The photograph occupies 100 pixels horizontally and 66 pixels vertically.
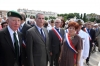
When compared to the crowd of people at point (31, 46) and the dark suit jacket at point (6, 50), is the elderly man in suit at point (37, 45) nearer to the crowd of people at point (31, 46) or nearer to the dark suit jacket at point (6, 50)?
the crowd of people at point (31, 46)

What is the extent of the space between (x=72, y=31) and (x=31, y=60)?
1.22m

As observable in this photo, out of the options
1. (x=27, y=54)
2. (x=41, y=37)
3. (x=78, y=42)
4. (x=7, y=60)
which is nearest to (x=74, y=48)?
(x=78, y=42)

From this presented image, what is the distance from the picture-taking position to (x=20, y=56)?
3449 millimetres

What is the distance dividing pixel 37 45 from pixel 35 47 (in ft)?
0.21

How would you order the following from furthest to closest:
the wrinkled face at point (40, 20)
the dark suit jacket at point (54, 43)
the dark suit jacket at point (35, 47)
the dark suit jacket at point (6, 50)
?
the dark suit jacket at point (54, 43) < the wrinkled face at point (40, 20) < the dark suit jacket at point (35, 47) < the dark suit jacket at point (6, 50)

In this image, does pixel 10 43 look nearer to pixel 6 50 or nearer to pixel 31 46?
pixel 6 50

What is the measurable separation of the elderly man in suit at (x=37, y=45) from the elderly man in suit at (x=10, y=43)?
0.54 meters

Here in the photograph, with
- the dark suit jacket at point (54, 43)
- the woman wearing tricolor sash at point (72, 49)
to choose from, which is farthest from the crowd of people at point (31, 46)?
the dark suit jacket at point (54, 43)

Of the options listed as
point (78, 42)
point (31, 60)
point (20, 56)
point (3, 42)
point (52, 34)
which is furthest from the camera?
point (52, 34)

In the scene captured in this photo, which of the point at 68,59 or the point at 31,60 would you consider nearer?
the point at 31,60

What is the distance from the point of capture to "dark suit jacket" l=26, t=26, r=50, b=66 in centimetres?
384

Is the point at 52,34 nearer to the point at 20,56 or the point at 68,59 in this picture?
the point at 68,59

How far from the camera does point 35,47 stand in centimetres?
392

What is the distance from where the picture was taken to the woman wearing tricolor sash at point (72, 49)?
162 inches
